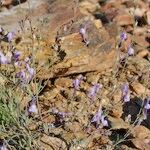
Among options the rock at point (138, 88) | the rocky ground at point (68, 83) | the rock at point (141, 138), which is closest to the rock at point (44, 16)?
the rocky ground at point (68, 83)

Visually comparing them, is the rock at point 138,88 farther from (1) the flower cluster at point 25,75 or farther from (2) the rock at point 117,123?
(1) the flower cluster at point 25,75

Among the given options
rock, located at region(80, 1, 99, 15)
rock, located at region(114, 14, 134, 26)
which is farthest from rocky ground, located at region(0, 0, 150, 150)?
rock, located at region(80, 1, 99, 15)

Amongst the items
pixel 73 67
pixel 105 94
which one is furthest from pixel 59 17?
pixel 105 94

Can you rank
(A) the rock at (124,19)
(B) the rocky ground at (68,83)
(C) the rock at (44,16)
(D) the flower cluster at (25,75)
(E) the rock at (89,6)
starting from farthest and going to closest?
(E) the rock at (89,6), (A) the rock at (124,19), (C) the rock at (44,16), (B) the rocky ground at (68,83), (D) the flower cluster at (25,75)

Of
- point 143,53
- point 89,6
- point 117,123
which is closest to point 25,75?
point 117,123

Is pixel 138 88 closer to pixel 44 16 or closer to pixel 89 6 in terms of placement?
pixel 44 16

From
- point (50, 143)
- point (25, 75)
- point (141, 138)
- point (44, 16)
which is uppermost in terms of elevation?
point (44, 16)

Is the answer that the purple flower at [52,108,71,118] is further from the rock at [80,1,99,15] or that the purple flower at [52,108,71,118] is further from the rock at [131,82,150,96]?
the rock at [80,1,99,15]

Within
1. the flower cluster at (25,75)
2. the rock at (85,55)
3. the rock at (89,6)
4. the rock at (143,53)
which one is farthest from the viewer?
the rock at (89,6)

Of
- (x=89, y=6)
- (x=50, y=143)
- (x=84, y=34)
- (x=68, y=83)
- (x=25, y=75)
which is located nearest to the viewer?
(x=25, y=75)
